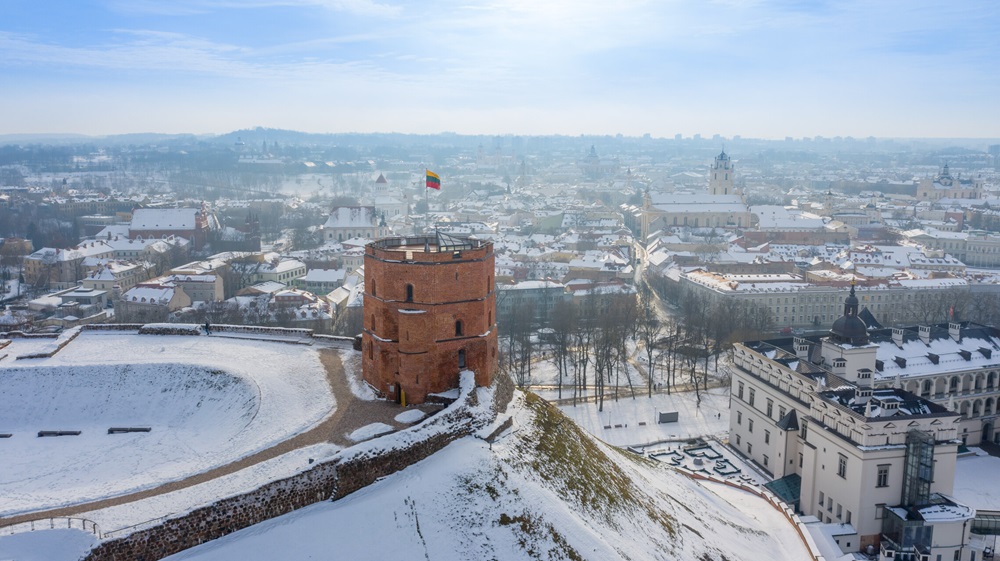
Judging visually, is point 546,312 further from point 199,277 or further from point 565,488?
point 565,488

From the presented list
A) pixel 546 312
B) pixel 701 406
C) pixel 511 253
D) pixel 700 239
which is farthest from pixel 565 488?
pixel 700 239

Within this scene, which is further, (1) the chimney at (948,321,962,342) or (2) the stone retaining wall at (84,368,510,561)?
(1) the chimney at (948,321,962,342)

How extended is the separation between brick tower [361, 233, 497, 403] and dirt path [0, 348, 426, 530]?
1322 millimetres

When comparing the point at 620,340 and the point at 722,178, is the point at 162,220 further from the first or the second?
the point at 722,178

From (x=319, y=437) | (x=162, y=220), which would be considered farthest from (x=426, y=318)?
(x=162, y=220)

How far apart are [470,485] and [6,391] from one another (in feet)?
71.4

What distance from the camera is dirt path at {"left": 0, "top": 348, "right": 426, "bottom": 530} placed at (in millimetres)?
20703

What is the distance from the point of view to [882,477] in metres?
36.0

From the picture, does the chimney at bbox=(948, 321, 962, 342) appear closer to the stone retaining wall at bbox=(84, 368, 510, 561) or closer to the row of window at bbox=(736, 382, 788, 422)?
the row of window at bbox=(736, 382, 788, 422)

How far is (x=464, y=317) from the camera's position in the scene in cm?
2930

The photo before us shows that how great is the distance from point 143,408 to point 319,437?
1025 cm

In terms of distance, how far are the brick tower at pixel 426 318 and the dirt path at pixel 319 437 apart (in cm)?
132

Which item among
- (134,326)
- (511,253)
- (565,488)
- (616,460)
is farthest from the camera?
(511,253)

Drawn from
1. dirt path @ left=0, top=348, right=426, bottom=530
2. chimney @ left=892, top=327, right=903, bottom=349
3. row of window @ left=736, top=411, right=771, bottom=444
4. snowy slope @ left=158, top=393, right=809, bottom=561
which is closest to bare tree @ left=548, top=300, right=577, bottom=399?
row of window @ left=736, top=411, right=771, bottom=444
